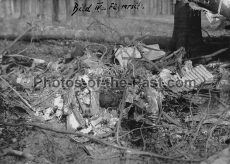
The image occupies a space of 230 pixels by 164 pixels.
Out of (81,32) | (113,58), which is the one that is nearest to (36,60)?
(113,58)

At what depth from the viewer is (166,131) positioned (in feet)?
12.8

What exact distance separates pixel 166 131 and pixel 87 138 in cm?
96

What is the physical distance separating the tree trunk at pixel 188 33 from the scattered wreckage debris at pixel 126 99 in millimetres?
661

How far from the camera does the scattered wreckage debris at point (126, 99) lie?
12.4 ft

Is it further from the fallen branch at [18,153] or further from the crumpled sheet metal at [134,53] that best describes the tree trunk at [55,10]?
the fallen branch at [18,153]

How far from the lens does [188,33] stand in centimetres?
537

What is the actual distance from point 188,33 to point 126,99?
6.63ft

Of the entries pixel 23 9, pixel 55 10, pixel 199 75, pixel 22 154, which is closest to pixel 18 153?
pixel 22 154

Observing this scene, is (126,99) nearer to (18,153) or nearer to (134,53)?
(134,53)

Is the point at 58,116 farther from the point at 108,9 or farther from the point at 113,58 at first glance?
the point at 108,9

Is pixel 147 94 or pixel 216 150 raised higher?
pixel 147 94

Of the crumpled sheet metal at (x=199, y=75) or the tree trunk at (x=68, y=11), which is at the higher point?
the tree trunk at (x=68, y=11)

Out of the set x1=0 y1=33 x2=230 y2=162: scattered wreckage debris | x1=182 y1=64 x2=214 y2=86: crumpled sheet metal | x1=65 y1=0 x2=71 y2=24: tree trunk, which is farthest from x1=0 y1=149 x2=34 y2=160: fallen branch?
x1=65 y1=0 x2=71 y2=24: tree trunk

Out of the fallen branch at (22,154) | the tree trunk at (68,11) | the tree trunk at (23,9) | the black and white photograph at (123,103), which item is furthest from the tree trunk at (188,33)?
the tree trunk at (23,9)
